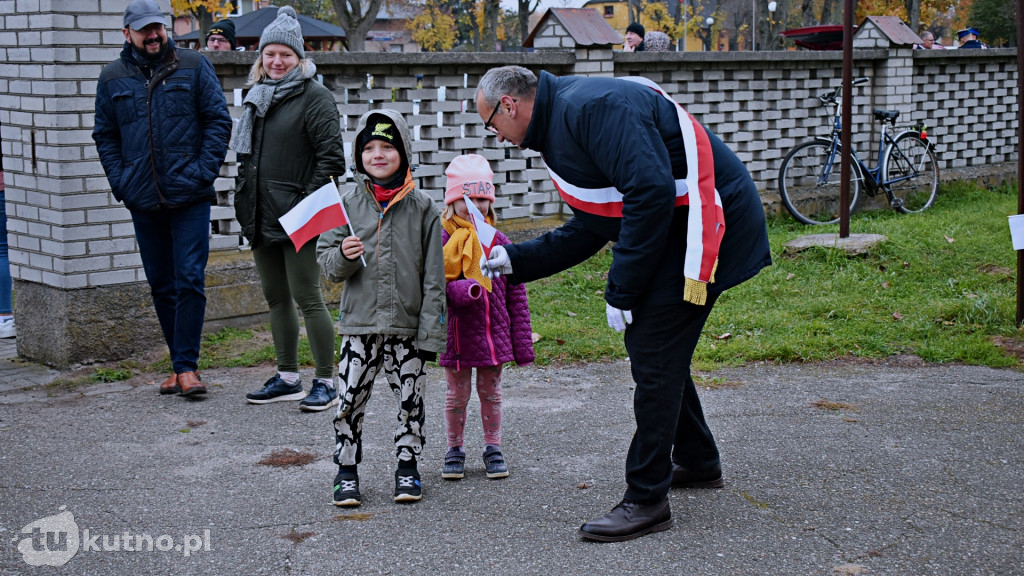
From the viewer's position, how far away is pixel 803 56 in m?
11.3

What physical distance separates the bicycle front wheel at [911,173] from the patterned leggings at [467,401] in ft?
26.6

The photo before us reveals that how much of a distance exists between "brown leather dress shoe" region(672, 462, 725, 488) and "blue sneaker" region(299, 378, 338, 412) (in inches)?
81.9

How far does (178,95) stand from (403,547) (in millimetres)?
3209

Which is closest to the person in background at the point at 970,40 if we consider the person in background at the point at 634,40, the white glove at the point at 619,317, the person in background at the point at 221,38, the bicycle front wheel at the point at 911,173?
the bicycle front wheel at the point at 911,173

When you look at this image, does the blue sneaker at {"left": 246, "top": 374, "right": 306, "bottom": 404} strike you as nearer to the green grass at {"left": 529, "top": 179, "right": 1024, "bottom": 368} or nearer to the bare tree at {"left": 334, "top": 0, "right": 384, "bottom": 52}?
the green grass at {"left": 529, "top": 179, "right": 1024, "bottom": 368}

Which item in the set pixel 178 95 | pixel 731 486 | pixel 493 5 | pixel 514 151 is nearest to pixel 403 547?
pixel 731 486

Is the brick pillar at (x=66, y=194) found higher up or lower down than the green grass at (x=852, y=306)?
higher up

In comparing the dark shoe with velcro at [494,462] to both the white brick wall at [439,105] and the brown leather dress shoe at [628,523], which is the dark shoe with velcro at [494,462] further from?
the white brick wall at [439,105]

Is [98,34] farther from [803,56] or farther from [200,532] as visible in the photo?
[803,56]

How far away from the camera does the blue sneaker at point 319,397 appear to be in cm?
562

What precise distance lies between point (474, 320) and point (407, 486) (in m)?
0.76

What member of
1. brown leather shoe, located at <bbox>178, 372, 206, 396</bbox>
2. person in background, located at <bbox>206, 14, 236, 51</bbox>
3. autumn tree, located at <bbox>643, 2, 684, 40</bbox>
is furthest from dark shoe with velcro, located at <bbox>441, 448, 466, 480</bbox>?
autumn tree, located at <bbox>643, 2, 684, 40</bbox>

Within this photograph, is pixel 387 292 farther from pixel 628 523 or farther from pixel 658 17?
pixel 658 17

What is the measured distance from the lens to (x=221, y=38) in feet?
30.7
